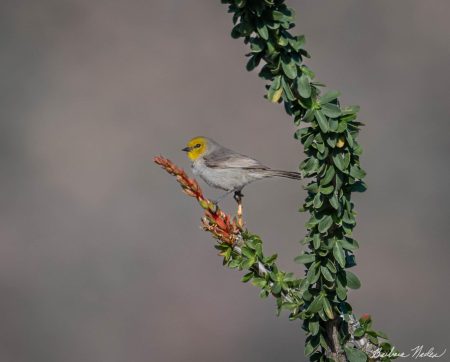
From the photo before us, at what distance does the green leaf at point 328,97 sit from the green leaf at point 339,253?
0.64 m

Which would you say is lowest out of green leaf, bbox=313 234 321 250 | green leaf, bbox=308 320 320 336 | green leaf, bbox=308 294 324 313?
green leaf, bbox=308 320 320 336

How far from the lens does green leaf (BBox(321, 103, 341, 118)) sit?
9.20ft

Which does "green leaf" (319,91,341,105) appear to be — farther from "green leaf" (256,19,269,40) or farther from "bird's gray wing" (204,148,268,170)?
"bird's gray wing" (204,148,268,170)

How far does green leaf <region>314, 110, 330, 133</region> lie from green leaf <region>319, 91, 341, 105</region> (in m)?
0.05

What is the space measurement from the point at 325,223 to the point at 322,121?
464 mm

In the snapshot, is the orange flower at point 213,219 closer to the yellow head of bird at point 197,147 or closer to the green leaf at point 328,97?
the green leaf at point 328,97

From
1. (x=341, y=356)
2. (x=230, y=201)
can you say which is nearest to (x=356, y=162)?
(x=341, y=356)

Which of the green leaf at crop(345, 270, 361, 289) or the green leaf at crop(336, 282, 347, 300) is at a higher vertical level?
the green leaf at crop(345, 270, 361, 289)

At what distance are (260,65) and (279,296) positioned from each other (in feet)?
3.74

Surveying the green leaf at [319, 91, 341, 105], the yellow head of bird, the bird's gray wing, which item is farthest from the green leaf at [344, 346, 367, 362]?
the yellow head of bird

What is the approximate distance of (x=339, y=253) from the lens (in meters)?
2.94

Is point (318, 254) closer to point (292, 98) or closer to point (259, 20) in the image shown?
point (292, 98)

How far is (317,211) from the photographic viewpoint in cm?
298

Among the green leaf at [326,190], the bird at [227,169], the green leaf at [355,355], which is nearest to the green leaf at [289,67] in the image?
the green leaf at [326,190]
